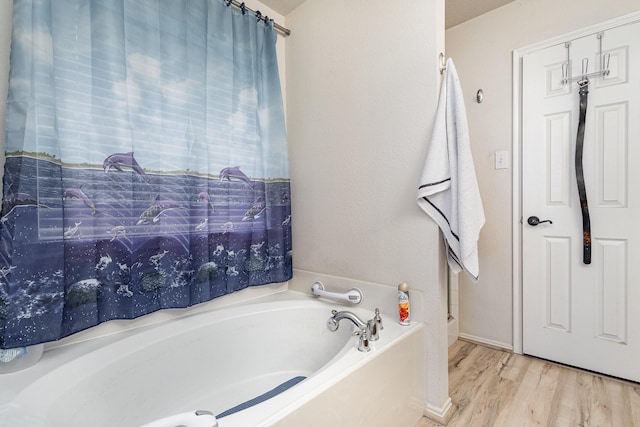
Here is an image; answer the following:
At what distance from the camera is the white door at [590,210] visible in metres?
1.60

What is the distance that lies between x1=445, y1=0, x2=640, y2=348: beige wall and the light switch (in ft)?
0.09

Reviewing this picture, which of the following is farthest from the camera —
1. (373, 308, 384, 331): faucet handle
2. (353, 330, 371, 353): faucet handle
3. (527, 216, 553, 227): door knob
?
(527, 216, 553, 227): door knob

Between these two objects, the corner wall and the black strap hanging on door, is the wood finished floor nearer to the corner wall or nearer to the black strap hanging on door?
the corner wall

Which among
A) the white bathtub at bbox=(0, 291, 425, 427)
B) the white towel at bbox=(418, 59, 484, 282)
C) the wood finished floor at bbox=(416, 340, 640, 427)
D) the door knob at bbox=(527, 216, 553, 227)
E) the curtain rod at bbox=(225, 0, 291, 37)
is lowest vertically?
the wood finished floor at bbox=(416, 340, 640, 427)

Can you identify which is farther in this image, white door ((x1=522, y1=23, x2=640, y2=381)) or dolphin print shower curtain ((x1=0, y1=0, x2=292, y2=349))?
white door ((x1=522, y1=23, x2=640, y2=381))

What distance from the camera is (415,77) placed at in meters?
1.43

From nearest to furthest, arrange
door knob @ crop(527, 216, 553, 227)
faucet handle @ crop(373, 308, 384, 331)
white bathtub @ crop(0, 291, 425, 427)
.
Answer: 1. white bathtub @ crop(0, 291, 425, 427)
2. faucet handle @ crop(373, 308, 384, 331)
3. door knob @ crop(527, 216, 553, 227)

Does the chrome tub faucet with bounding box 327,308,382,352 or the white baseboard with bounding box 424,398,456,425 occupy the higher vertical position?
the chrome tub faucet with bounding box 327,308,382,352

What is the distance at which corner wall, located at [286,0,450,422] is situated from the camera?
54.9 inches

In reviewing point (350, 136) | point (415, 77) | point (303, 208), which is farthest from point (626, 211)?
point (303, 208)

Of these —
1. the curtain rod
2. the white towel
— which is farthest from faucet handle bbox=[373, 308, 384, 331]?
the curtain rod

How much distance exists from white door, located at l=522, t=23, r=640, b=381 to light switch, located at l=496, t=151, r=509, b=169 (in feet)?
0.34

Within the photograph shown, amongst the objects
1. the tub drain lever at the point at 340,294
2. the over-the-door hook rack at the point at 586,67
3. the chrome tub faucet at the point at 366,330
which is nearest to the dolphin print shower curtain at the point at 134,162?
the tub drain lever at the point at 340,294

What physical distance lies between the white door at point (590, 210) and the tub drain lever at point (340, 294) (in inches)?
46.6
